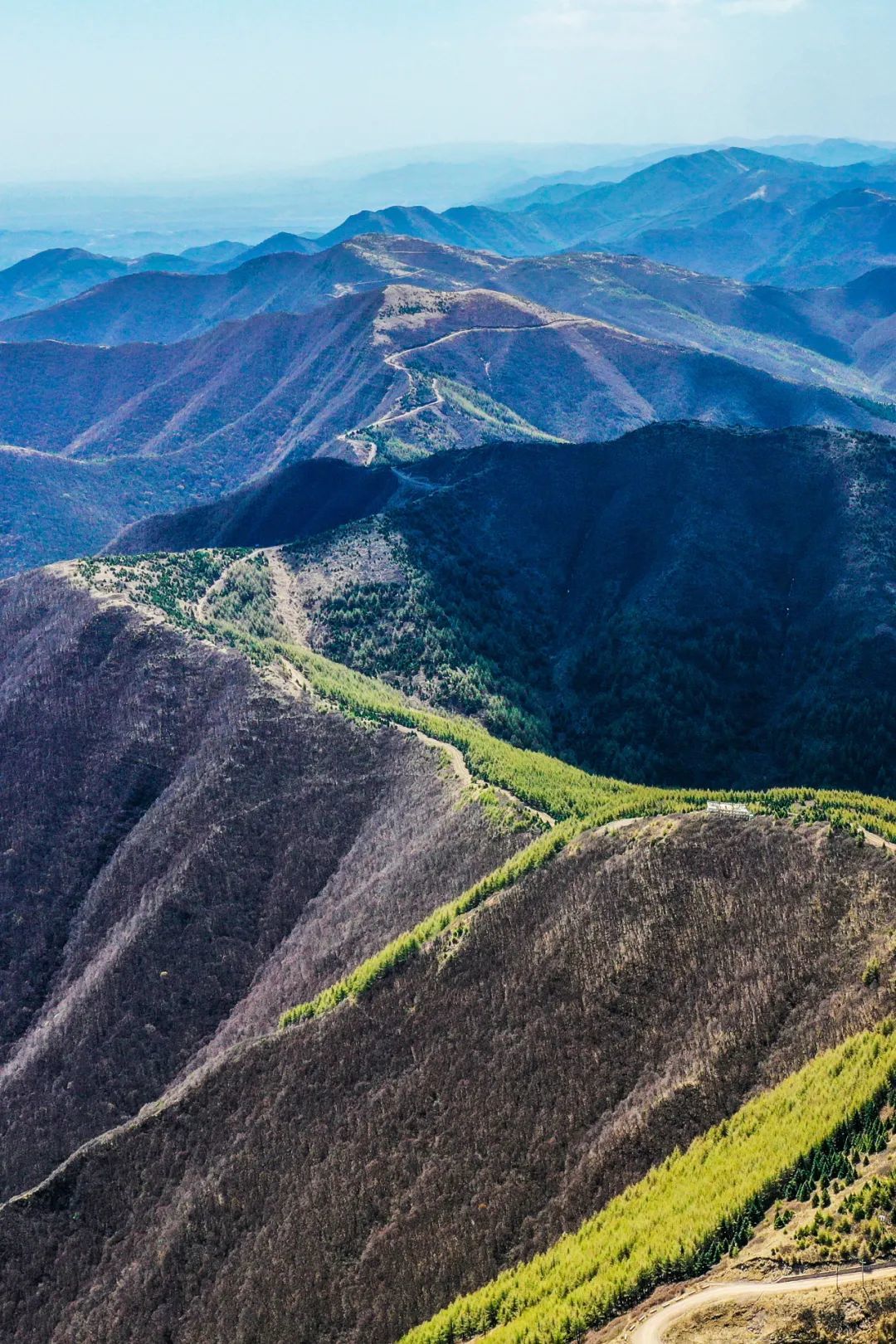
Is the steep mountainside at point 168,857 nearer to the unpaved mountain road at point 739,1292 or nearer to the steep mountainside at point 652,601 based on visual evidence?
the steep mountainside at point 652,601

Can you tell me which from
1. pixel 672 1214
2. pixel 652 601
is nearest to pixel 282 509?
pixel 652 601

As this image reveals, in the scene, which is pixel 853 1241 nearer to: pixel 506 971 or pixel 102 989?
pixel 506 971

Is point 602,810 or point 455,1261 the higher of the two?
point 602,810

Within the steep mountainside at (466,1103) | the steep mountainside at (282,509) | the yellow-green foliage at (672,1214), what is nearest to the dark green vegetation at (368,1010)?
the steep mountainside at (466,1103)

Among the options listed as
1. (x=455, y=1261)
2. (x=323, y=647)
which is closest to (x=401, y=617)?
(x=323, y=647)

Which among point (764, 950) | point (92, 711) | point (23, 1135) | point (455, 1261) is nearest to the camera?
point (455, 1261)

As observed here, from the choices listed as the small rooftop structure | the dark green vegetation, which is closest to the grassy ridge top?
the dark green vegetation

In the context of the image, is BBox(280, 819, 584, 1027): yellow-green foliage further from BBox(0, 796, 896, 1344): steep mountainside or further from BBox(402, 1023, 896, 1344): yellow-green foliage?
BBox(402, 1023, 896, 1344): yellow-green foliage

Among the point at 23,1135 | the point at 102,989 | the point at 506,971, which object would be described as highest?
the point at 506,971
